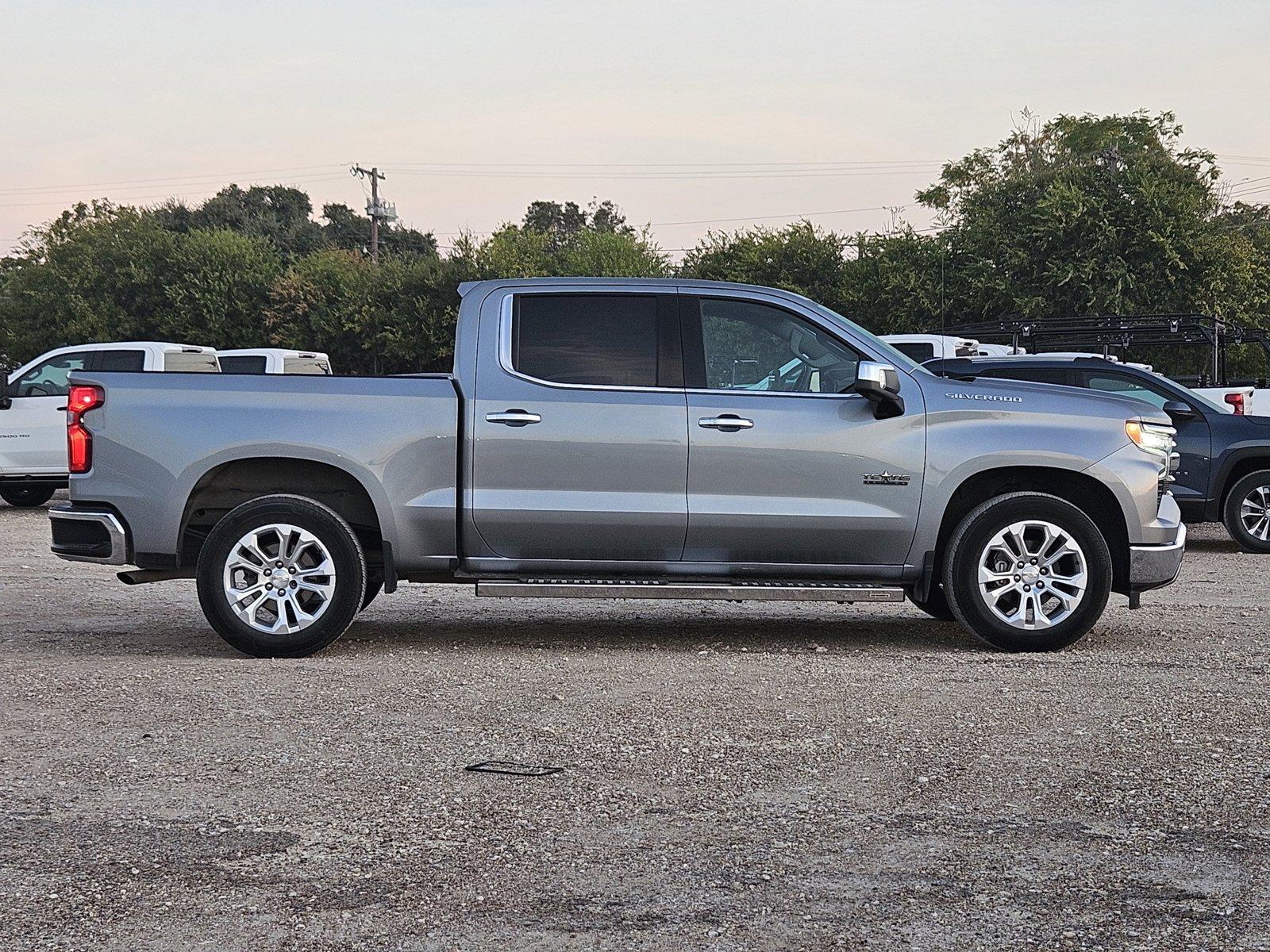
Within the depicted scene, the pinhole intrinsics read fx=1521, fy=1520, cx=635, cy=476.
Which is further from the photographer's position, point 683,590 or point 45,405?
point 45,405

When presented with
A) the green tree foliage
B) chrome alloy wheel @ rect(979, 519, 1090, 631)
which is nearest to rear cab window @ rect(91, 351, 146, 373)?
chrome alloy wheel @ rect(979, 519, 1090, 631)

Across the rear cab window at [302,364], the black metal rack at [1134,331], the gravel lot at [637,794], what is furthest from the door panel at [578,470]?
the black metal rack at [1134,331]

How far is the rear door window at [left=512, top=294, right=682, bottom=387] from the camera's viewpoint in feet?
27.7

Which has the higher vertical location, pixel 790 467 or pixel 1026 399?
pixel 1026 399

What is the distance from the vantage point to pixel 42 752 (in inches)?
234

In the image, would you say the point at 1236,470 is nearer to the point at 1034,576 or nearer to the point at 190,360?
the point at 1034,576

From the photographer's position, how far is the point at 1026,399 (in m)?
8.55

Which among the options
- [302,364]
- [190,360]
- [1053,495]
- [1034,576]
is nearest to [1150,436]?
[1053,495]

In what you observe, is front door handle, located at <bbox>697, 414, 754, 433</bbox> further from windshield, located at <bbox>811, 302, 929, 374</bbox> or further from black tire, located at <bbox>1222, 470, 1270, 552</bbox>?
black tire, located at <bbox>1222, 470, 1270, 552</bbox>

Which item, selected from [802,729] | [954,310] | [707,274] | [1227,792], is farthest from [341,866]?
[707,274]

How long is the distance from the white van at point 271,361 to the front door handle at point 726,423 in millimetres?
13332

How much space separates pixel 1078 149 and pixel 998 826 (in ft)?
203

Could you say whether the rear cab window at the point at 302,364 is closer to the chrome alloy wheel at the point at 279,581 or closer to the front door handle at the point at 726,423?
the chrome alloy wheel at the point at 279,581

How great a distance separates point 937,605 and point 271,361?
1356 cm
